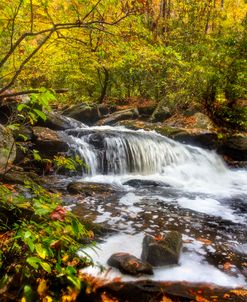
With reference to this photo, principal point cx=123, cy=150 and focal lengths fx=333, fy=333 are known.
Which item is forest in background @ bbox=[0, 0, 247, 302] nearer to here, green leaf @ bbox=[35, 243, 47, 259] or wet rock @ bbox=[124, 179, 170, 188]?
green leaf @ bbox=[35, 243, 47, 259]

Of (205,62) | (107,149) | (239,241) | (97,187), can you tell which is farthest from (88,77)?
(239,241)

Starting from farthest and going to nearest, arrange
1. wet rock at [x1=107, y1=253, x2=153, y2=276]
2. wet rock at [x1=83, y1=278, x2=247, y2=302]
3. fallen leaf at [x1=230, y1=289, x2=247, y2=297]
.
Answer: wet rock at [x1=107, y1=253, x2=153, y2=276] < fallen leaf at [x1=230, y1=289, x2=247, y2=297] < wet rock at [x1=83, y1=278, x2=247, y2=302]

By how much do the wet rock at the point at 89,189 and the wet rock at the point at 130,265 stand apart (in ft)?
12.1

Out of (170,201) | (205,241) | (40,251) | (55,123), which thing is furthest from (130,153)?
(40,251)

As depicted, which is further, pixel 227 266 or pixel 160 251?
pixel 227 266

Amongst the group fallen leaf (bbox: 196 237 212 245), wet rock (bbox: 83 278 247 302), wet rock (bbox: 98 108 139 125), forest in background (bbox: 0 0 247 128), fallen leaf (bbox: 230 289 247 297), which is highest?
forest in background (bbox: 0 0 247 128)

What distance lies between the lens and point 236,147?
13.1 meters

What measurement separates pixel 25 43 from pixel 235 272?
5.70 m

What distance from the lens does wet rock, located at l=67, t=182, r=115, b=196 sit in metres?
8.05

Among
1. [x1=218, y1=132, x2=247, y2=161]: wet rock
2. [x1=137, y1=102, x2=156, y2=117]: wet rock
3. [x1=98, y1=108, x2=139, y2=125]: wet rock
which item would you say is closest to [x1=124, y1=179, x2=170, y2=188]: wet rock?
[x1=218, y1=132, x2=247, y2=161]: wet rock

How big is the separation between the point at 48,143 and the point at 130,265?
6432 millimetres

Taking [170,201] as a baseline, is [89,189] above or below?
above

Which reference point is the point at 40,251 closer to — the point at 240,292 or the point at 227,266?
the point at 240,292

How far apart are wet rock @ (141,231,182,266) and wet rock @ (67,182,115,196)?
357cm
